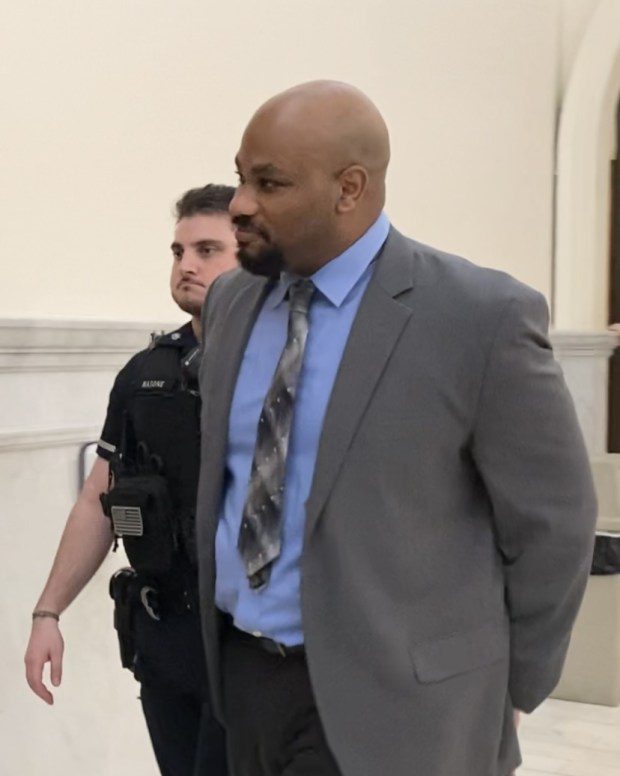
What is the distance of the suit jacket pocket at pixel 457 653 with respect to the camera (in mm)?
1930

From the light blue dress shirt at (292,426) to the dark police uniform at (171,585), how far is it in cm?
40

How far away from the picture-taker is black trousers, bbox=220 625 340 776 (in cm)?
201

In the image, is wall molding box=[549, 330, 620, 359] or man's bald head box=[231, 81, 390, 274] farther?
wall molding box=[549, 330, 620, 359]

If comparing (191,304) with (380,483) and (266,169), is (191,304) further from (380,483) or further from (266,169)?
(380,483)

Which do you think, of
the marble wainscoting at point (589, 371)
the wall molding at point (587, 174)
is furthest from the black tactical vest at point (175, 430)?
the wall molding at point (587, 174)

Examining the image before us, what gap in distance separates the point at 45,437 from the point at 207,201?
1053mm

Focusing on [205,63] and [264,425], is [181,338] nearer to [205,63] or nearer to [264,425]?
[264,425]

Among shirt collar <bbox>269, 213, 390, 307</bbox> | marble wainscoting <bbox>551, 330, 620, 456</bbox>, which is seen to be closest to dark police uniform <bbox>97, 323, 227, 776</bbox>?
shirt collar <bbox>269, 213, 390, 307</bbox>

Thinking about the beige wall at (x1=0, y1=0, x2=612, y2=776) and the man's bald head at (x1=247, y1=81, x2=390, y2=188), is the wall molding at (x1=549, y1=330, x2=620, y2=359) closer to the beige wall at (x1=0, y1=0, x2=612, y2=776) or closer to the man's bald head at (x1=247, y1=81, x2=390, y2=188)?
the beige wall at (x1=0, y1=0, x2=612, y2=776)

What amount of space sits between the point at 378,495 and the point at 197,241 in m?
1.02

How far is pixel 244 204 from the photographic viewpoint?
1.94m

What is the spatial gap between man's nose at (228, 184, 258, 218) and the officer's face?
72 centimetres

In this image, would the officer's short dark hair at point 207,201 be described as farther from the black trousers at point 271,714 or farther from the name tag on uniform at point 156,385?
the black trousers at point 271,714

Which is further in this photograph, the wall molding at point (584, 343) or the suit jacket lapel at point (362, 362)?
the wall molding at point (584, 343)
